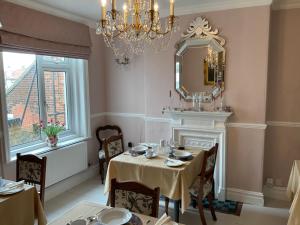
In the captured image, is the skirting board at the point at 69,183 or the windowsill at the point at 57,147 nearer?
the windowsill at the point at 57,147

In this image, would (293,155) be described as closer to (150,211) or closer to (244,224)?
(244,224)

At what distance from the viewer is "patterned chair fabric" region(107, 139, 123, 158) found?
3448 millimetres

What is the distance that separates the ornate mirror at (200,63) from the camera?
11.6 ft

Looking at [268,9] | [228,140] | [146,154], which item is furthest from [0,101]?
[268,9]

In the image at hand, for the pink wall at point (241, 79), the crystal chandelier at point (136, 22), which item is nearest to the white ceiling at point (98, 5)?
the pink wall at point (241, 79)

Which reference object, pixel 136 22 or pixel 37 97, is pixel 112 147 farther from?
pixel 136 22

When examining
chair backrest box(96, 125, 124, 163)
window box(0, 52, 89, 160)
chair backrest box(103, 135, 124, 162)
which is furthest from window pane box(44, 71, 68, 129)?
chair backrest box(103, 135, 124, 162)

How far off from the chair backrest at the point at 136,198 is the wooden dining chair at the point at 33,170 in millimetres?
924

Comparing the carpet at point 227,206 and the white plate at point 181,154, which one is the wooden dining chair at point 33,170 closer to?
the white plate at point 181,154

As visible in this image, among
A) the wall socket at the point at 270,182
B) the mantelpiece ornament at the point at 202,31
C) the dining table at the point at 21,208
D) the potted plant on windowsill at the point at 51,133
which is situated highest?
the mantelpiece ornament at the point at 202,31

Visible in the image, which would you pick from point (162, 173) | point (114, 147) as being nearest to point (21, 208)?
point (162, 173)

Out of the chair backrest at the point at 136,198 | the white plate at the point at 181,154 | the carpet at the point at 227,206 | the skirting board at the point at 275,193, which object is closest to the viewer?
the chair backrest at the point at 136,198

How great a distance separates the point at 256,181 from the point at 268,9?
2.18 m

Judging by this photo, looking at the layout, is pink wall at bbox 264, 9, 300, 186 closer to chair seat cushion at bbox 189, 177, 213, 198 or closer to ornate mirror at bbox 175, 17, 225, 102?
ornate mirror at bbox 175, 17, 225, 102
